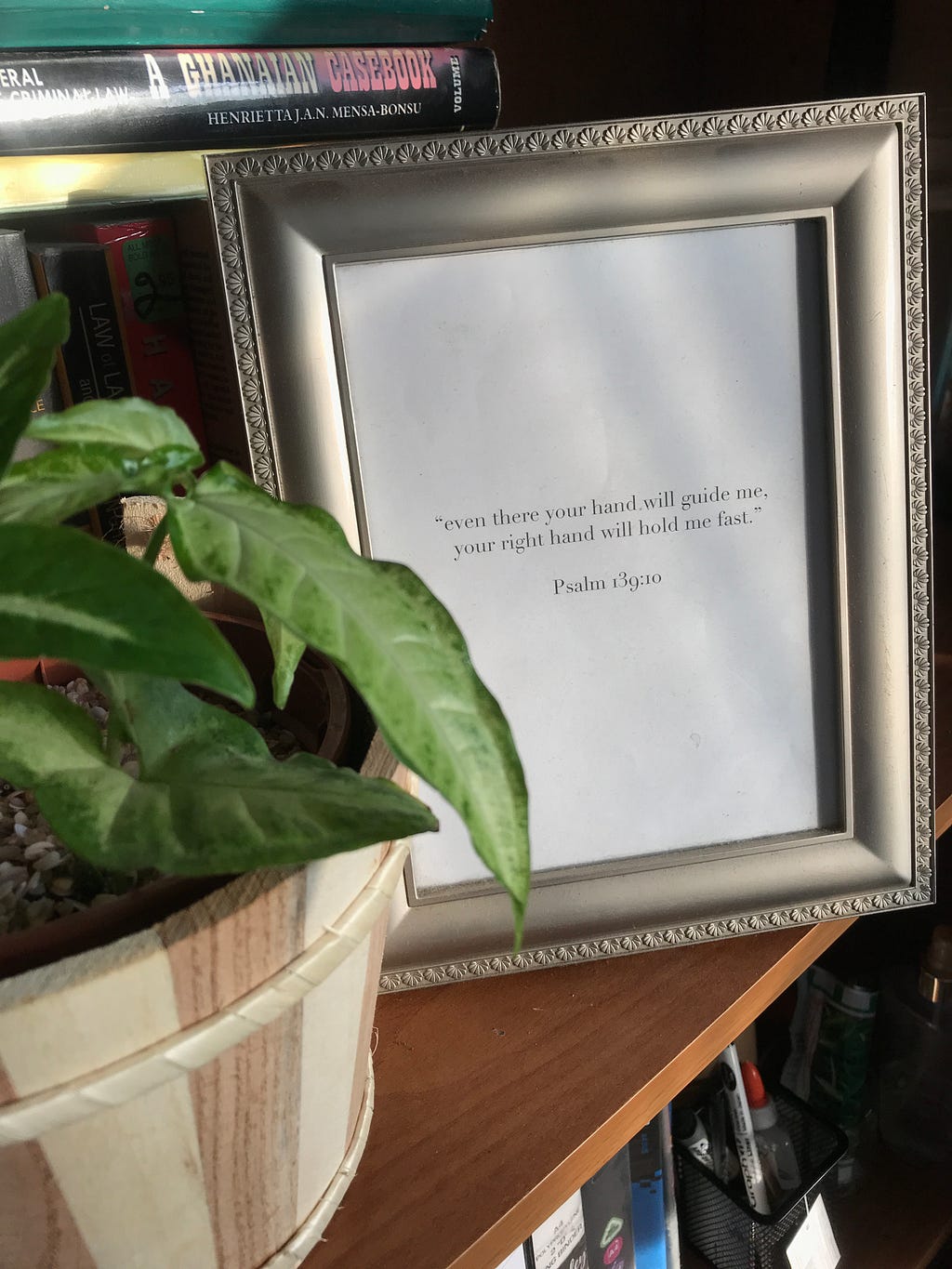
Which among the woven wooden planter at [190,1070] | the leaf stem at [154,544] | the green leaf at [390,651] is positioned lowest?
the woven wooden planter at [190,1070]

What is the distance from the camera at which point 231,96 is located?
426 mm

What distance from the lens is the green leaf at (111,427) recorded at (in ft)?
0.76


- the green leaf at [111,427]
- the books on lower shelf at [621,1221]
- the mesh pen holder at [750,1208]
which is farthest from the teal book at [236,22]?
the mesh pen holder at [750,1208]

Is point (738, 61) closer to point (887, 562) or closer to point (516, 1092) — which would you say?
point (887, 562)

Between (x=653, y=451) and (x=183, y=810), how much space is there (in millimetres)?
252

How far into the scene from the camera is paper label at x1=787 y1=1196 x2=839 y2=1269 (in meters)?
0.69

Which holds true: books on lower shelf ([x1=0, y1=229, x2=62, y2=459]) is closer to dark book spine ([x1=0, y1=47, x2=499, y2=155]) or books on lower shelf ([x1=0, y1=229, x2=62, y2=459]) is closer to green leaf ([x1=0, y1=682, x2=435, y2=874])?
dark book spine ([x1=0, y1=47, x2=499, y2=155])

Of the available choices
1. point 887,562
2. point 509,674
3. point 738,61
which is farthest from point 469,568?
point 738,61

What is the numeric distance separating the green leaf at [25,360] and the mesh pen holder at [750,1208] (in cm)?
70

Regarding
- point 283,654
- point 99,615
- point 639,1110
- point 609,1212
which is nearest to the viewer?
point 99,615

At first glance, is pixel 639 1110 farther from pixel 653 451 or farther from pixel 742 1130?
pixel 742 1130

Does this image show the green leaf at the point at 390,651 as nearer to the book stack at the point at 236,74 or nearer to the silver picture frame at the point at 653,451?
the silver picture frame at the point at 653,451

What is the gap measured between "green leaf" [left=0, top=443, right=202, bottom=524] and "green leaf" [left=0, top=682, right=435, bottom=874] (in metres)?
0.05

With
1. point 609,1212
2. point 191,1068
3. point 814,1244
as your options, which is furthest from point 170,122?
point 814,1244
